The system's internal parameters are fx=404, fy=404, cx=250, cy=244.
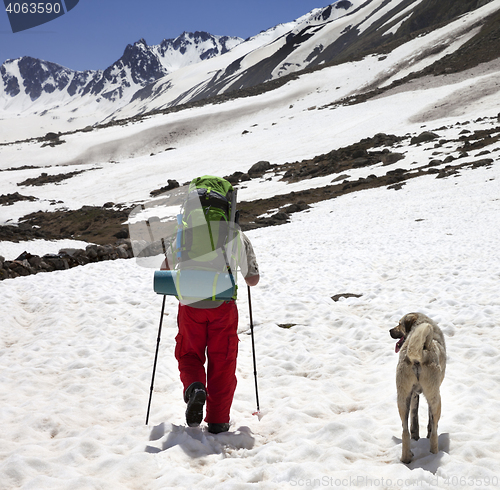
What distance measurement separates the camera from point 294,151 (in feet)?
153

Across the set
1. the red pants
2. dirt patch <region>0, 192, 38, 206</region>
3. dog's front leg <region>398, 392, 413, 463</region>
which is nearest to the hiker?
the red pants

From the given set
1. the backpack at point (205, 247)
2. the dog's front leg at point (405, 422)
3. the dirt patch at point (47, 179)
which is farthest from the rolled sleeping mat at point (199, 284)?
the dirt patch at point (47, 179)

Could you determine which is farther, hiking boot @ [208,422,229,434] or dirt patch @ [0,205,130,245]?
dirt patch @ [0,205,130,245]

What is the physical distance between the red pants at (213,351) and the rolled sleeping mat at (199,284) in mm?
326

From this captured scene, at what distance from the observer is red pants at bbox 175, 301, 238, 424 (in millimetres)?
4168

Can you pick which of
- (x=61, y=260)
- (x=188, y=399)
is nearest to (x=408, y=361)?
(x=188, y=399)

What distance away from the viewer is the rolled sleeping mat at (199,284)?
384 centimetres

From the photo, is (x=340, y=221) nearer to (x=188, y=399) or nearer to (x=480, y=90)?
(x=188, y=399)

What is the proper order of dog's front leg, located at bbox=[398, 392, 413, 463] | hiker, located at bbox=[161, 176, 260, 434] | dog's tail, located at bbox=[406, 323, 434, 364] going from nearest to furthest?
dog's tail, located at bbox=[406, 323, 434, 364]
dog's front leg, located at bbox=[398, 392, 413, 463]
hiker, located at bbox=[161, 176, 260, 434]

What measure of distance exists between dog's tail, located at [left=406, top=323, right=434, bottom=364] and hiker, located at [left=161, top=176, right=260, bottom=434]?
1.63m

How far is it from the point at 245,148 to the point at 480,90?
1137 inches

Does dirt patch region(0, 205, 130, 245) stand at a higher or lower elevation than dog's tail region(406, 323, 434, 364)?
higher

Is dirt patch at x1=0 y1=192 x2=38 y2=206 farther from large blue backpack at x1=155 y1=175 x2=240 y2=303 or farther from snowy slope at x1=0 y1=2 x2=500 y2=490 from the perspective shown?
large blue backpack at x1=155 y1=175 x2=240 y2=303

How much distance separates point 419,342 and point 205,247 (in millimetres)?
2083
